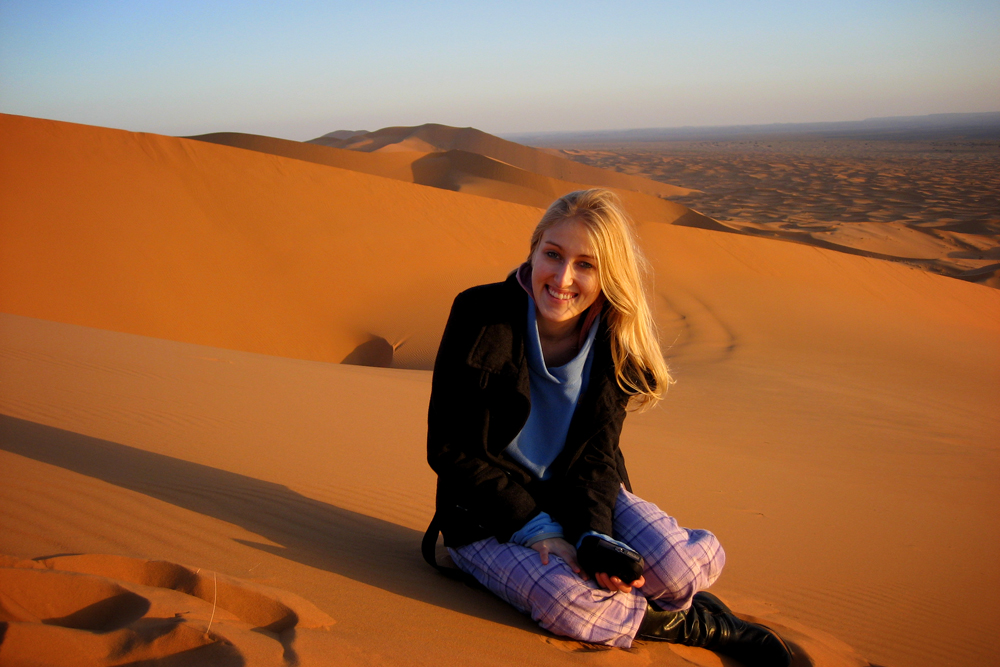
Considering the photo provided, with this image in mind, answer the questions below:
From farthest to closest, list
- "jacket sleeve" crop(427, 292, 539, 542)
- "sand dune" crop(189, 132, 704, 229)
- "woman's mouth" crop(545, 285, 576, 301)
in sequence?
"sand dune" crop(189, 132, 704, 229) < "woman's mouth" crop(545, 285, 576, 301) < "jacket sleeve" crop(427, 292, 539, 542)

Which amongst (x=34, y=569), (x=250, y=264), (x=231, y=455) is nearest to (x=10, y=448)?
(x=231, y=455)

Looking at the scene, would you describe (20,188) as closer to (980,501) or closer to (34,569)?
(34,569)

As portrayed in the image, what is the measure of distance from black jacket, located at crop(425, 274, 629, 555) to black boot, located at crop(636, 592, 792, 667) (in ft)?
1.10

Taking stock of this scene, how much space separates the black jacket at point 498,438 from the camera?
2.23 m

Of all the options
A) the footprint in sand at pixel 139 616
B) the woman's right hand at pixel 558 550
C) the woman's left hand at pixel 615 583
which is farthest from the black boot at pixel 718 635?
the footprint in sand at pixel 139 616

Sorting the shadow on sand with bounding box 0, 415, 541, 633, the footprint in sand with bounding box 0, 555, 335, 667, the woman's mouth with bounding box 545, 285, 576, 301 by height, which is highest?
the woman's mouth with bounding box 545, 285, 576, 301

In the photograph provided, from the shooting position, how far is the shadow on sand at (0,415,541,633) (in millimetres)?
2334

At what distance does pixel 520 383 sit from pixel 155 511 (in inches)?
60.6

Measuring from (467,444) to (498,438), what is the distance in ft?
0.39

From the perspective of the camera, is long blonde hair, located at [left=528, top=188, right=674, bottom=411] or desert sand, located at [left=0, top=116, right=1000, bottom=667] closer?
desert sand, located at [left=0, top=116, right=1000, bottom=667]

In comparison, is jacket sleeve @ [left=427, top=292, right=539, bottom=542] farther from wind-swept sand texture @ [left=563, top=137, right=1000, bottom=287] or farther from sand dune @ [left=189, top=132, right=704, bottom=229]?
sand dune @ [left=189, top=132, right=704, bottom=229]

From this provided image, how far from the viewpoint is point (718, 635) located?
2188 mm

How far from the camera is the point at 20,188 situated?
32.9ft

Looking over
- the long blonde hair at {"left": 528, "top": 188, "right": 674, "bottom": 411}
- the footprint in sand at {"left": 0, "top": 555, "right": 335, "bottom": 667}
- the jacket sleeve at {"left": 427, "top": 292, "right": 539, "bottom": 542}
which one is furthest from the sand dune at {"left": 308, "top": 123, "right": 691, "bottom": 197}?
the footprint in sand at {"left": 0, "top": 555, "right": 335, "bottom": 667}
